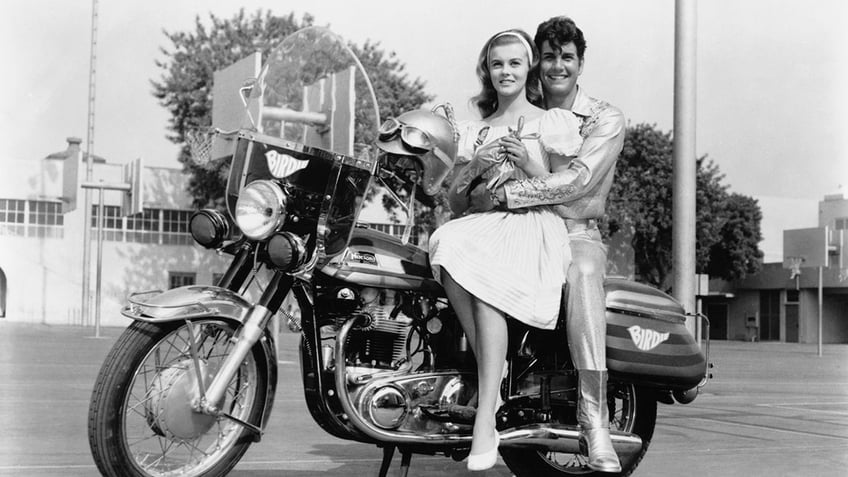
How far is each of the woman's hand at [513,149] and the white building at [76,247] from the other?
38.8 metres

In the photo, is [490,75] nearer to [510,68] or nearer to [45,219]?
[510,68]

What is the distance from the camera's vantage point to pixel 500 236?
438 cm

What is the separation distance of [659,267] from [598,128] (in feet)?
127

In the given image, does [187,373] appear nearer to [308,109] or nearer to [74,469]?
[308,109]

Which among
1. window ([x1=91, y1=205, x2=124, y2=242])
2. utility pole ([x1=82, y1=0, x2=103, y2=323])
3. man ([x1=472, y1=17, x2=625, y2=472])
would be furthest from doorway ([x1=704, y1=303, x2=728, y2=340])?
man ([x1=472, y1=17, x2=625, y2=472])

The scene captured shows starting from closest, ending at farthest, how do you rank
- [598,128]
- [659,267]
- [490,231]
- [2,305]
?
[490,231] < [598,128] < [2,305] < [659,267]

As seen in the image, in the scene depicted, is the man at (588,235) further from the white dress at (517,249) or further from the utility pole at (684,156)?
the utility pole at (684,156)

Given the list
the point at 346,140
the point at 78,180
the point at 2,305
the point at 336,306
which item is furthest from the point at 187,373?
the point at 2,305

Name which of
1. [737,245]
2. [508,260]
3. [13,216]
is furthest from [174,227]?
[508,260]

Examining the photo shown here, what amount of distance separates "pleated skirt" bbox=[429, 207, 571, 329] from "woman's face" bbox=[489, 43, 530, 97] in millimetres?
575

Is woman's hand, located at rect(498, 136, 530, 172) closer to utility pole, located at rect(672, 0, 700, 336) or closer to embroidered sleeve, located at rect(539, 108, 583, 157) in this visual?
embroidered sleeve, located at rect(539, 108, 583, 157)

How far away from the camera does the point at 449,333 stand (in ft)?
14.8

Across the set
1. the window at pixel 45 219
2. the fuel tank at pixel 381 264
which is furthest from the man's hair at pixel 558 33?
the window at pixel 45 219

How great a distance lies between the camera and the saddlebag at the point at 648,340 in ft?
15.1
